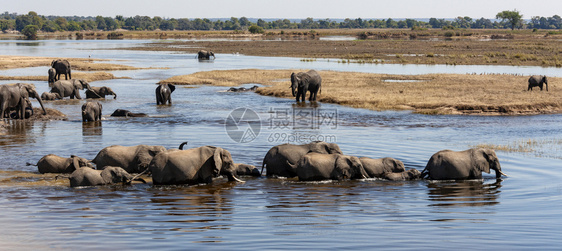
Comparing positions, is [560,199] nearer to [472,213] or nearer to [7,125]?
[472,213]

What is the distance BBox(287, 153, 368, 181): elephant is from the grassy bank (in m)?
14.9

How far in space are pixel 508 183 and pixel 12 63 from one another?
2241 inches

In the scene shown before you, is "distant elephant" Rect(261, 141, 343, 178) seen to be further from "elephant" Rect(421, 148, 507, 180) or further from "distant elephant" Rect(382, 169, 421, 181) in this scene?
"elephant" Rect(421, 148, 507, 180)

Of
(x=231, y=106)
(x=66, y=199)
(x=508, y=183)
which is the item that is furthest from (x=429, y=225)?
(x=231, y=106)

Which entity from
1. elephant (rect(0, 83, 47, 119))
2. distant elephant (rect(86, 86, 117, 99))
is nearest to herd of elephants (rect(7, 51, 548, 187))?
elephant (rect(0, 83, 47, 119))

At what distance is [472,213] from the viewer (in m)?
12.1

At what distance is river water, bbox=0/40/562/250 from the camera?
997 centimetres

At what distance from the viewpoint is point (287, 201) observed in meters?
13.0

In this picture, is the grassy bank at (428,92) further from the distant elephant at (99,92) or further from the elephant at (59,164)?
the elephant at (59,164)

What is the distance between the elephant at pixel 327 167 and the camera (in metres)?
14.8

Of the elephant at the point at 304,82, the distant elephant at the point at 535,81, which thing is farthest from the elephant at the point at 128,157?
the distant elephant at the point at 535,81

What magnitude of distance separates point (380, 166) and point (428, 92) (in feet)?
66.4

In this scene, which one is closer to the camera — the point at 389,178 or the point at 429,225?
the point at 429,225

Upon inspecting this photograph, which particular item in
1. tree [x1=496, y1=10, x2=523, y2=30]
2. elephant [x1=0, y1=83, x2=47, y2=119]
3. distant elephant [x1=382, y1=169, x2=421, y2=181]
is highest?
tree [x1=496, y1=10, x2=523, y2=30]
